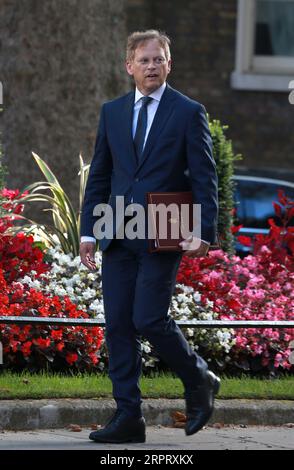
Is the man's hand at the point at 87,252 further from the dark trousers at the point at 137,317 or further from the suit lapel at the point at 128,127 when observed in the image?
the suit lapel at the point at 128,127

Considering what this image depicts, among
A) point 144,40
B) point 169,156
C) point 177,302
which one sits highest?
point 144,40

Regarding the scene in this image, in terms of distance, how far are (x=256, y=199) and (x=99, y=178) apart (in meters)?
6.60

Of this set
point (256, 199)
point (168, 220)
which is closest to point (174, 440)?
point (168, 220)

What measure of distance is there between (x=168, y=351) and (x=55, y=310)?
2.09m

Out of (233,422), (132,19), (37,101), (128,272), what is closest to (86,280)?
(233,422)

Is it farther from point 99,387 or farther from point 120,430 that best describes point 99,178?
point 99,387

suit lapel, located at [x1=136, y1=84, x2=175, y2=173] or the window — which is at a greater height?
the window

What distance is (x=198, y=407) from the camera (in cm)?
646

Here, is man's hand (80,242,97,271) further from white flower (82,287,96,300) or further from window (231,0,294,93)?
window (231,0,294,93)

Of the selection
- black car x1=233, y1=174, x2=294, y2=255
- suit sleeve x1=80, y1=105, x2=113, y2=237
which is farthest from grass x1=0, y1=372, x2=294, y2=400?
black car x1=233, y1=174, x2=294, y2=255

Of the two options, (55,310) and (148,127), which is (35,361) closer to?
(55,310)

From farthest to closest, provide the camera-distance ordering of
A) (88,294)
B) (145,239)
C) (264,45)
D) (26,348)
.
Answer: (264,45) < (88,294) < (26,348) < (145,239)

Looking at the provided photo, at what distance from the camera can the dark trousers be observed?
249 inches

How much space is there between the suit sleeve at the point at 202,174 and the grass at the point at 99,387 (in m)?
1.55
